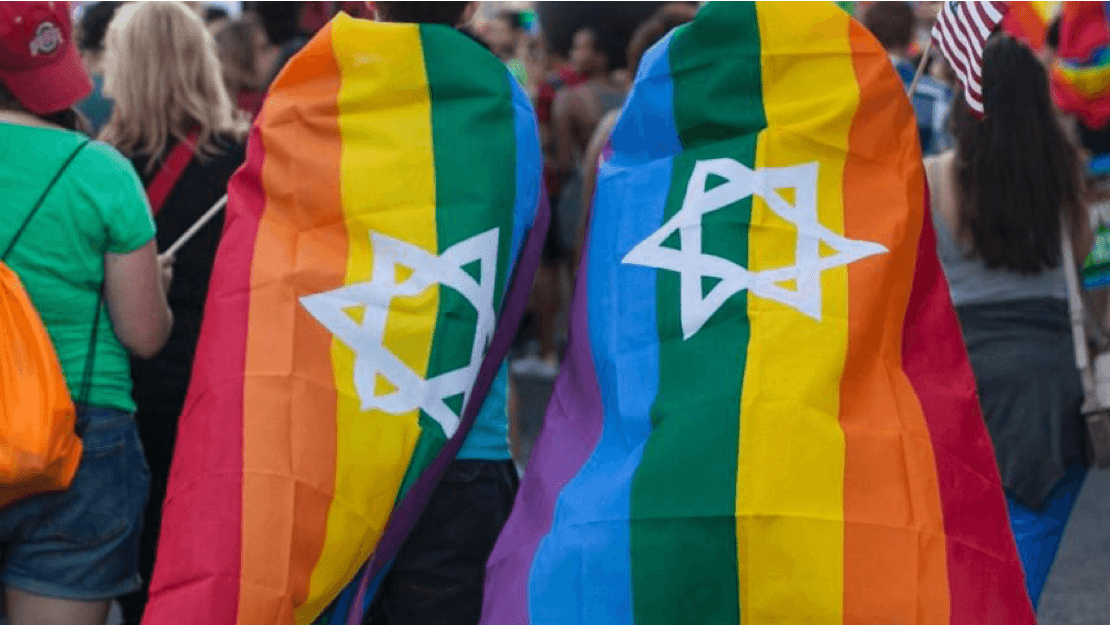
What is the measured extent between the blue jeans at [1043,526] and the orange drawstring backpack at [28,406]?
7.63ft

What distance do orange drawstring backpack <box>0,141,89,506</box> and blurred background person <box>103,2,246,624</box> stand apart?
101 centimetres

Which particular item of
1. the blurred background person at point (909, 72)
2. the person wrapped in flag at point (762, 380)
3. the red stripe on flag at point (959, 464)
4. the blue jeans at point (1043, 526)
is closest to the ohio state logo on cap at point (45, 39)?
the person wrapped in flag at point (762, 380)

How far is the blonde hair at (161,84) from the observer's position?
499 cm

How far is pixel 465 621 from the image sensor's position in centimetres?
395

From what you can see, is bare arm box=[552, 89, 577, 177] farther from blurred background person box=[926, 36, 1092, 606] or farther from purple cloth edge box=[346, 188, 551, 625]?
purple cloth edge box=[346, 188, 551, 625]

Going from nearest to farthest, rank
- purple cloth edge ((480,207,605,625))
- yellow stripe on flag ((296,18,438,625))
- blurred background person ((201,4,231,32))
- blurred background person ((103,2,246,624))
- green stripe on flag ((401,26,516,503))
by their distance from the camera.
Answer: purple cloth edge ((480,207,605,625))
yellow stripe on flag ((296,18,438,625))
green stripe on flag ((401,26,516,503))
blurred background person ((103,2,246,624))
blurred background person ((201,4,231,32))

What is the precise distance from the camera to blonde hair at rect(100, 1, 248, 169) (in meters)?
4.99

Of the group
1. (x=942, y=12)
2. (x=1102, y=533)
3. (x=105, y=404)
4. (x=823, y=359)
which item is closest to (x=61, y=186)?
(x=105, y=404)

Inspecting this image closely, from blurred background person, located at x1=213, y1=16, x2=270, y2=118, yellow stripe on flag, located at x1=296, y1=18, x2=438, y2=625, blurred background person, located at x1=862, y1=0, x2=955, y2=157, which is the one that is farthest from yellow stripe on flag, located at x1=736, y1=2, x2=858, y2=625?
blurred background person, located at x1=862, y1=0, x2=955, y2=157

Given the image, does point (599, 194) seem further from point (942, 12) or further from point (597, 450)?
point (942, 12)

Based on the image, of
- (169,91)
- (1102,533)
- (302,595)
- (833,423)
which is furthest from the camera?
(1102,533)

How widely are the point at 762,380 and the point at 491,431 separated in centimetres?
79

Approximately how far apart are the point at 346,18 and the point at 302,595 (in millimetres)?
1198

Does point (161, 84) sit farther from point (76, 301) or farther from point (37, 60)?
point (76, 301)
